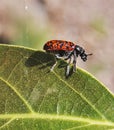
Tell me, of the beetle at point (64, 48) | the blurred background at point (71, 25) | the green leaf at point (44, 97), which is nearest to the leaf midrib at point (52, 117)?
the green leaf at point (44, 97)

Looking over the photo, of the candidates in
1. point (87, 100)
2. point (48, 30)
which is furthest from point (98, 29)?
point (87, 100)

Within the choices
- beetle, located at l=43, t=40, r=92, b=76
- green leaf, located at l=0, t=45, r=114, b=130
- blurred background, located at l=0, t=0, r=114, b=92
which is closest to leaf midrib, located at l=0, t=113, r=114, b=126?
green leaf, located at l=0, t=45, r=114, b=130

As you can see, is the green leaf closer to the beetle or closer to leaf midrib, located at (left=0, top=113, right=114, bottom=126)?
leaf midrib, located at (left=0, top=113, right=114, bottom=126)

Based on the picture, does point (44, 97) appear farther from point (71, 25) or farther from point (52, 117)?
point (71, 25)

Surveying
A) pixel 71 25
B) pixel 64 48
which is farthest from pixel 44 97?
pixel 71 25

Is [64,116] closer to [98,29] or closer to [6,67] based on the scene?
[6,67]

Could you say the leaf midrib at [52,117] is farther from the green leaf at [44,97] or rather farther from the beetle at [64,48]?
the beetle at [64,48]
